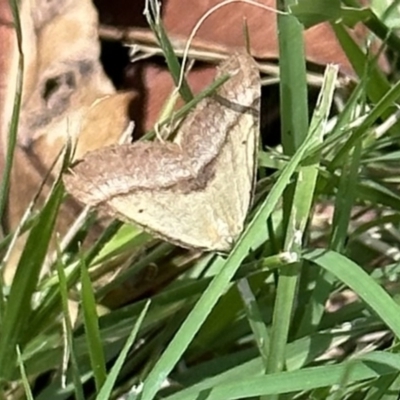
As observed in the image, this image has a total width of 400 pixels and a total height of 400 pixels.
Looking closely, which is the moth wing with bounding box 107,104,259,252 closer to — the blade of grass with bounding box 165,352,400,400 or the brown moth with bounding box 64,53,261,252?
the brown moth with bounding box 64,53,261,252

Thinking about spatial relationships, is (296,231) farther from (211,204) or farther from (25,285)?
(25,285)

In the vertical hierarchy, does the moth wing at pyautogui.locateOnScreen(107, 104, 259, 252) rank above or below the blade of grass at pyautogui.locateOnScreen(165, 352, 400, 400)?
above

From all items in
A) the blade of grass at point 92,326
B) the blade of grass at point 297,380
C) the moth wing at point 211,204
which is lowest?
the blade of grass at point 297,380

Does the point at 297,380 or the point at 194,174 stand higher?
the point at 194,174

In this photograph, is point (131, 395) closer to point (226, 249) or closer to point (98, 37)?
point (226, 249)

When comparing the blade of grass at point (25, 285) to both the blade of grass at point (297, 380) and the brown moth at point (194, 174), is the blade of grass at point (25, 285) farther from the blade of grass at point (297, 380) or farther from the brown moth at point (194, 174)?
the blade of grass at point (297, 380)

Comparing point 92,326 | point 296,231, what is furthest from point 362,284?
point 92,326

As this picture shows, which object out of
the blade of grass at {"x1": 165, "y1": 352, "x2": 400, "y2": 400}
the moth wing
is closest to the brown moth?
the moth wing

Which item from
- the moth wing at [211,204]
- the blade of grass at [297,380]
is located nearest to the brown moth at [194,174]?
the moth wing at [211,204]
